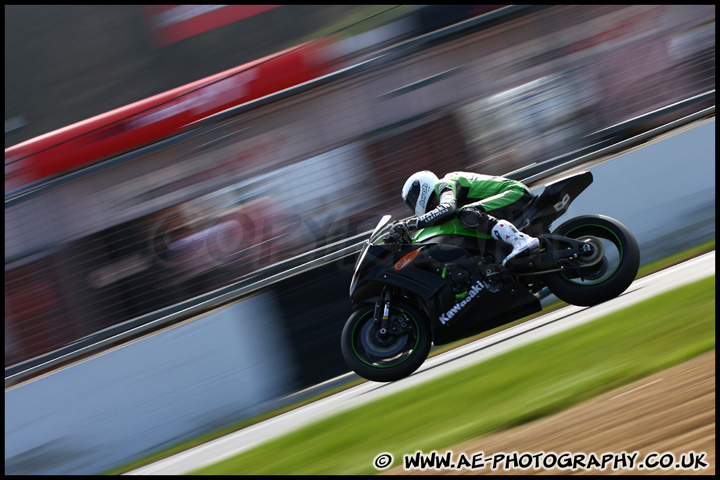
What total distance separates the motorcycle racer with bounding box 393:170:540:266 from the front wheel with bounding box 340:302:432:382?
650 millimetres

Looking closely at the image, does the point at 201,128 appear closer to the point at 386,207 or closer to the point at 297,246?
the point at 297,246

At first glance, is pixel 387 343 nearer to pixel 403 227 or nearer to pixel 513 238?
pixel 403 227

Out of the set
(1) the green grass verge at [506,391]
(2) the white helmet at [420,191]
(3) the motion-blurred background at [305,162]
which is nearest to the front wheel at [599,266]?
(1) the green grass verge at [506,391]

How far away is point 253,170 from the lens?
23.6ft

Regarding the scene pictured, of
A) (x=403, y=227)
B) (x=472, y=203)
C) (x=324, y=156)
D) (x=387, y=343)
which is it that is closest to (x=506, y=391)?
(x=387, y=343)

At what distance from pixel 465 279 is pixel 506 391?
1.19 meters

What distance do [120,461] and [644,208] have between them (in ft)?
17.4

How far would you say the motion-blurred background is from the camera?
6.87 metres

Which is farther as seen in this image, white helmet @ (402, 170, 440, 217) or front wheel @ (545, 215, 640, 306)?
white helmet @ (402, 170, 440, 217)

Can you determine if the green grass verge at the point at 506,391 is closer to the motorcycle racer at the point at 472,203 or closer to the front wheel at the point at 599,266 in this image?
the front wheel at the point at 599,266

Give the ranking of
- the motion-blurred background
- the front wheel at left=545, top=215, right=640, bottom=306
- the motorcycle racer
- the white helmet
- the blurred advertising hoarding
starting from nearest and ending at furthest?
the front wheel at left=545, top=215, right=640, bottom=306 → the motorcycle racer → the white helmet → the motion-blurred background → the blurred advertising hoarding

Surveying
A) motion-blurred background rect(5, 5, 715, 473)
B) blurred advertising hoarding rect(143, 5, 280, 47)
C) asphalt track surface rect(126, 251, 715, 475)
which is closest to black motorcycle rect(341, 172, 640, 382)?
asphalt track surface rect(126, 251, 715, 475)

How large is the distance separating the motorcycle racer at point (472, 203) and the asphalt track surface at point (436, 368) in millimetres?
784

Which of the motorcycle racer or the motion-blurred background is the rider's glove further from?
the motion-blurred background
